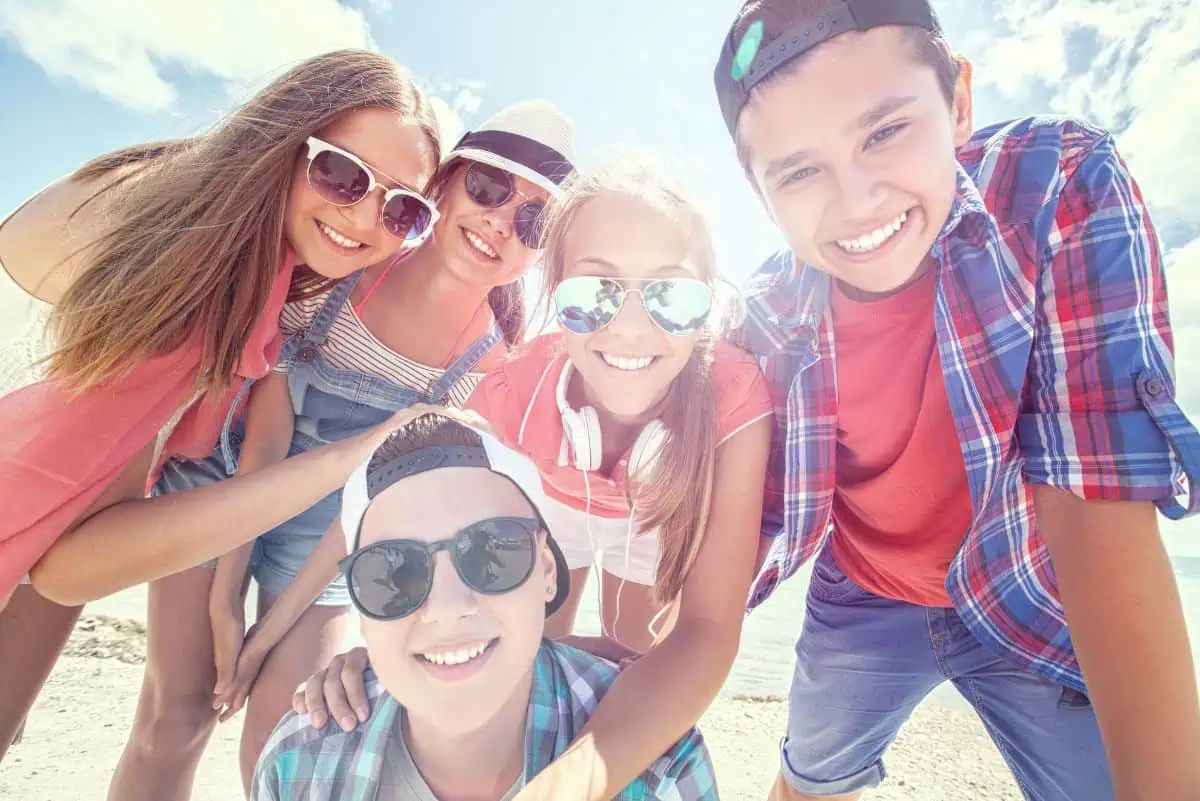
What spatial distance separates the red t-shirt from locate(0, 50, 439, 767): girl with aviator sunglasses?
168 centimetres

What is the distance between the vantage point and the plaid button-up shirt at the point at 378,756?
149 cm

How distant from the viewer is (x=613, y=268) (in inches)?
79.3

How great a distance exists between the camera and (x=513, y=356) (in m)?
2.56

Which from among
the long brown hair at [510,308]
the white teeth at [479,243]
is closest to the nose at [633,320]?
the white teeth at [479,243]

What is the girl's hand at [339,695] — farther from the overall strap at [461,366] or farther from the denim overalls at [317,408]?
the overall strap at [461,366]

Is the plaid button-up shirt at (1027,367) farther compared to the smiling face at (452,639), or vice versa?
the smiling face at (452,639)

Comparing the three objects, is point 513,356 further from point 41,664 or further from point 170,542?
point 41,664

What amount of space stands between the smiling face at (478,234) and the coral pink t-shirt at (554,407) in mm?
400

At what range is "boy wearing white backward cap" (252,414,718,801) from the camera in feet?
4.81

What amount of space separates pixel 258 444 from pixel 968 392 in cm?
252

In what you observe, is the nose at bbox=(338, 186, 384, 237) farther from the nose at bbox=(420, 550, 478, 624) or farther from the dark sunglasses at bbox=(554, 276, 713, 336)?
the nose at bbox=(420, 550, 478, 624)

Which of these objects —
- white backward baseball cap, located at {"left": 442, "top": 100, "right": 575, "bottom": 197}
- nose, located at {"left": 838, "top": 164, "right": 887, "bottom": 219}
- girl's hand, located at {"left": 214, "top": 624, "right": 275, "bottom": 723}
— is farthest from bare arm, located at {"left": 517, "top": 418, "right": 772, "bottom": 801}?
girl's hand, located at {"left": 214, "top": 624, "right": 275, "bottom": 723}

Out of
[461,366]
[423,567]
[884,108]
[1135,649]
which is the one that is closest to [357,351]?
[461,366]

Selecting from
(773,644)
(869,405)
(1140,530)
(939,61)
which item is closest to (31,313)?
(869,405)
